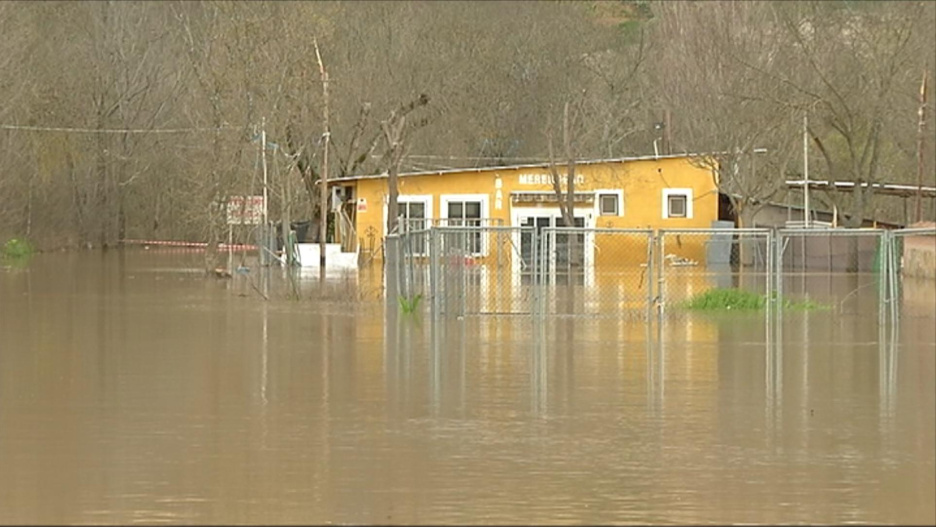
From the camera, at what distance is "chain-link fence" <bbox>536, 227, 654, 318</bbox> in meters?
28.7

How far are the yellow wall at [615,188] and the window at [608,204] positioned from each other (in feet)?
0.73

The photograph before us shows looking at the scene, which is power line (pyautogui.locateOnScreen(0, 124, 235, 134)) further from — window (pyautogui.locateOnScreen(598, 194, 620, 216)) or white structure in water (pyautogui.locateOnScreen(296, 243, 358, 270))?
window (pyautogui.locateOnScreen(598, 194, 620, 216))

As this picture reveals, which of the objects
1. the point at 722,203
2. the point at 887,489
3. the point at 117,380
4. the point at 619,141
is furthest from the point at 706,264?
the point at 887,489

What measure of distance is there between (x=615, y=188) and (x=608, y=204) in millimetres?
679

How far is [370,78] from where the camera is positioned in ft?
241

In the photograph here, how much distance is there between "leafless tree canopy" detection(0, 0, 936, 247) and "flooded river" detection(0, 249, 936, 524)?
75.2 ft

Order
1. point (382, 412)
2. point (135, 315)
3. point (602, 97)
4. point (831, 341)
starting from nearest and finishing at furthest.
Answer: point (382, 412)
point (831, 341)
point (135, 315)
point (602, 97)

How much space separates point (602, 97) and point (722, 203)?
17.3 meters

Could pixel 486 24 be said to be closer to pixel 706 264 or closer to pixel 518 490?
pixel 706 264

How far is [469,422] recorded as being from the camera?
1520 centimetres

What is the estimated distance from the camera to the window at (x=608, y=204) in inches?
2451

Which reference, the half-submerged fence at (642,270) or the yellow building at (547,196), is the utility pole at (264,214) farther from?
the yellow building at (547,196)

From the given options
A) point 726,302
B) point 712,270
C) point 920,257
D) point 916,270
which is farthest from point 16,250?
point 726,302

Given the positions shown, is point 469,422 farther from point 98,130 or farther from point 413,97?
point 98,130
